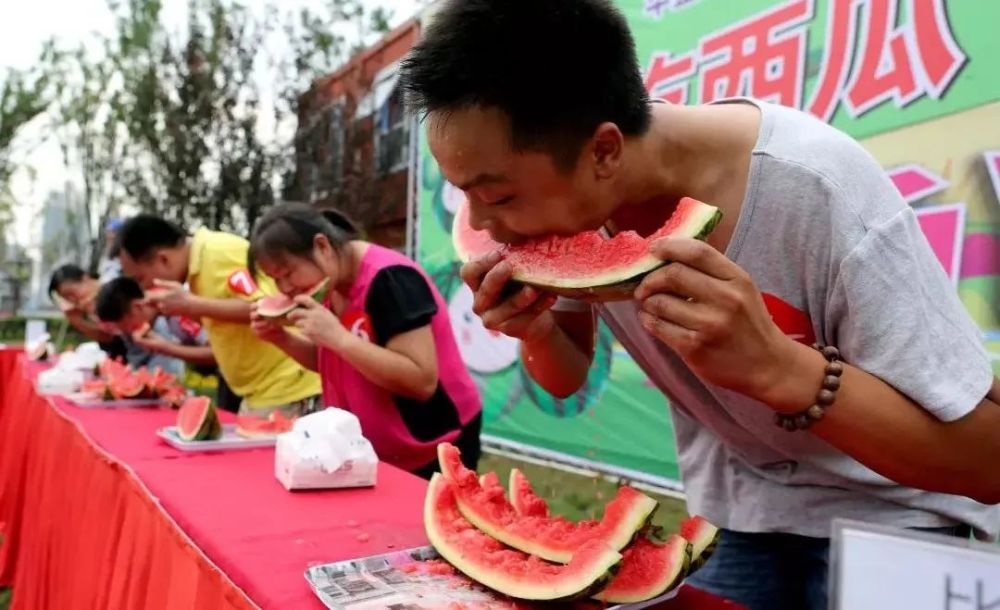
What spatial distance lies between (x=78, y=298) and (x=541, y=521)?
7.17 metres

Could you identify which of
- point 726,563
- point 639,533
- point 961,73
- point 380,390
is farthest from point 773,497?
point 961,73

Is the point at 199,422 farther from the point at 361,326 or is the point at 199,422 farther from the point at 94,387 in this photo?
the point at 94,387

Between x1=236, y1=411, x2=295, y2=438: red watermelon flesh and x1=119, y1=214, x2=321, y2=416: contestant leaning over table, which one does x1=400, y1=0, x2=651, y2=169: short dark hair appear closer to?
x1=236, y1=411, x2=295, y2=438: red watermelon flesh

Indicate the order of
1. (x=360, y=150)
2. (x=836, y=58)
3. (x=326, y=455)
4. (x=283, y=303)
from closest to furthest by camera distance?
(x=326, y=455) → (x=283, y=303) → (x=836, y=58) → (x=360, y=150)

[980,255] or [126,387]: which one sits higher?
[980,255]

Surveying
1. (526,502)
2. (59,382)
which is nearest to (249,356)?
(59,382)

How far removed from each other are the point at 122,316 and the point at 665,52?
426 cm

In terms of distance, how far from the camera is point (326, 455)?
193 centimetres

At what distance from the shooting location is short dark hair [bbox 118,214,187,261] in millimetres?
4262

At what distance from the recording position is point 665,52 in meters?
4.80

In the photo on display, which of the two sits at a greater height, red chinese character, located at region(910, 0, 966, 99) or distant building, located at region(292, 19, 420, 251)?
distant building, located at region(292, 19, 420, 251)

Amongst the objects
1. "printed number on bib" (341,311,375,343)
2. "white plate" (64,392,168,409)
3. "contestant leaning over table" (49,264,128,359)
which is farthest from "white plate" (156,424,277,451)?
"contestant leaning over table" (49,264,128,359)

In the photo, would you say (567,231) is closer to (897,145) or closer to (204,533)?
(204,533)

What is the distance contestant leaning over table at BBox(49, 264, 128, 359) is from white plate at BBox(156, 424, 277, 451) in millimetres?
4808
